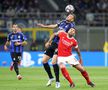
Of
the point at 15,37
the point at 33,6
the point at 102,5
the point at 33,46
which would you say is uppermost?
the point at 33,6

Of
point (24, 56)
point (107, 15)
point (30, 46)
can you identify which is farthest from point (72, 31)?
point (107, 15)

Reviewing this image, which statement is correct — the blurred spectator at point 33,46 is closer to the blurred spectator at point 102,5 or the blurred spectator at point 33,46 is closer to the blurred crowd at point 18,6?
the blurred crowd at point 18,6

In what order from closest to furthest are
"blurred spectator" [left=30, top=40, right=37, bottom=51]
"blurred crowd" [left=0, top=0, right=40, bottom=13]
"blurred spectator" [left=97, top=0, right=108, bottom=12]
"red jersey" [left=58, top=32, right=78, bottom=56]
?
"red jersey" [left=58, top=32, right=78, bottom=56] → "blurred spectator" [left=30, top=40, right=37, bottom=51] → "blurred crowd" [left=0, top=0, right=40, bottom=13] → "blurred spectator" [left=97, top=0, right=108, bottom=12]

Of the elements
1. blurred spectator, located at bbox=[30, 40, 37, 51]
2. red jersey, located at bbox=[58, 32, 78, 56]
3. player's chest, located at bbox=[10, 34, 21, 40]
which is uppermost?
red jersey, located at bbox=[58, 32, 78, 56]

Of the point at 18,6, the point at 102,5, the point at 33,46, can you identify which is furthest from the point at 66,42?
the point at 102,5

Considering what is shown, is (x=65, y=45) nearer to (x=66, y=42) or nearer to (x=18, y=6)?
(x=66, y=42)

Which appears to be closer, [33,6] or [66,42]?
[66,42]

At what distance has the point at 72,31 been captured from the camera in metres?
16.8

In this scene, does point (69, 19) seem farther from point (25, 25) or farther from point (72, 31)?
point (25, 25)

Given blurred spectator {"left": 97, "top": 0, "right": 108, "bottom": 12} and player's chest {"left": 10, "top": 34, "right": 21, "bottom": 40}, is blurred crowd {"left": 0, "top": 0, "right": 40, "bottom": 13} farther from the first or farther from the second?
player's chest {"left": 10, "top": 34, "right": 21, "bottom": 40}

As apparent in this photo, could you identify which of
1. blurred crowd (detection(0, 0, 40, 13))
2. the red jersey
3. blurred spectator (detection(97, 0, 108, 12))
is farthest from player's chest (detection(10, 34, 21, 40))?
blurred spectator (detection(97, 0, 108, 12))

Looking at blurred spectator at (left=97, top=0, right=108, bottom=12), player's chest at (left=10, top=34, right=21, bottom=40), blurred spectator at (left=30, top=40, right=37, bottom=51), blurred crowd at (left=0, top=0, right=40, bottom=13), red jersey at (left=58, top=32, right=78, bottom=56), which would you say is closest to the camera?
red jersey at (left=58, top=32, right=78, bottom=56)

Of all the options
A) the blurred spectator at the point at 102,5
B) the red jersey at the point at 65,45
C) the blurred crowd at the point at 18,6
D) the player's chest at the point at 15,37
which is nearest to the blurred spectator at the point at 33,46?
the blurred crowd at the point at 18,6

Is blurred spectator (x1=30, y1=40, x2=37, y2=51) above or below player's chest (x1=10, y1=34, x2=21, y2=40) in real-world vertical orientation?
below
